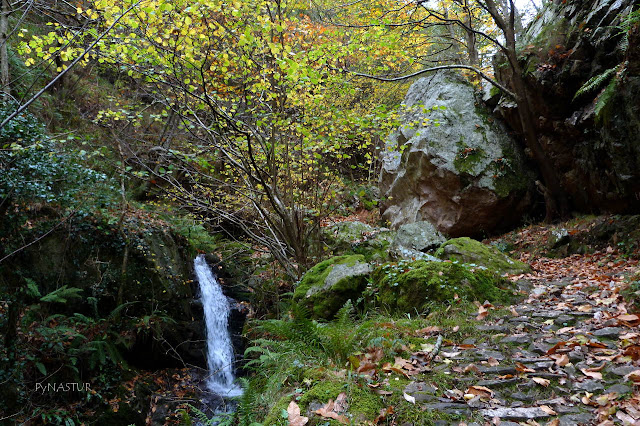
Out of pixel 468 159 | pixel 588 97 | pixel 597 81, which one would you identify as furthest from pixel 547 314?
pixel 468 159

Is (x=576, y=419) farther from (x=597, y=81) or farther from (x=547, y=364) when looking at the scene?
(x=597, y=81)

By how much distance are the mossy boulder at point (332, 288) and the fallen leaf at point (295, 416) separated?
3061 millimetres

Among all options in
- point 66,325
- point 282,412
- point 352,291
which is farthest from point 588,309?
point 66,325

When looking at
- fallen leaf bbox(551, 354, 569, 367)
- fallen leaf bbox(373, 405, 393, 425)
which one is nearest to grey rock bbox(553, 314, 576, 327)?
fallen leaf bbox(551, 354, 569, 367)

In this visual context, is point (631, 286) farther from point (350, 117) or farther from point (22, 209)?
point (22, 209)

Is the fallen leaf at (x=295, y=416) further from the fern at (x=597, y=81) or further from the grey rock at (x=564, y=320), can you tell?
the fern at (x=597, y=81)

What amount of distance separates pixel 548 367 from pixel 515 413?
76cm

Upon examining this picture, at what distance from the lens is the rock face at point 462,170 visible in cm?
987

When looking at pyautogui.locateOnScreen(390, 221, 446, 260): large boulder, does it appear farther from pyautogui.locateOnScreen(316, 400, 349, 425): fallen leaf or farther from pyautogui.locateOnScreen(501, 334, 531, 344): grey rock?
pyautogui.locateOnScreen(316, 400, 349, 425): fallen leaf

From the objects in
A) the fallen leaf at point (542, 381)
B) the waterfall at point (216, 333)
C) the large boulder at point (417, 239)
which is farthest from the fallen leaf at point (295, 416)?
the waterfall at point (216, 333)

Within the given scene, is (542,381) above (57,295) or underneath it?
underneath

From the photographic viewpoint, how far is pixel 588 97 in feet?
25.2

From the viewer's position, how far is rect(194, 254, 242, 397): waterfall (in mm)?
8102

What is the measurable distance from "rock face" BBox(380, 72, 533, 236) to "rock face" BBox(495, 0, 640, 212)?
41.4 inches
